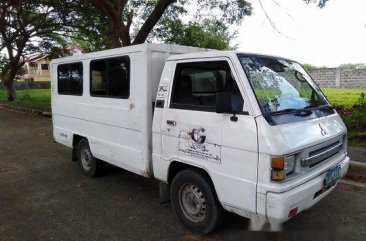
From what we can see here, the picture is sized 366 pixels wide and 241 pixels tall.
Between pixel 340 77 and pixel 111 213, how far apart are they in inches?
968

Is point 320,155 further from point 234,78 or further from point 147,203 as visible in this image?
point 147,203

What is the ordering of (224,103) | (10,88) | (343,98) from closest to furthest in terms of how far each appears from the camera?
(224,103)
(343,98)
(10,88)

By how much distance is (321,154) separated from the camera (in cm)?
363

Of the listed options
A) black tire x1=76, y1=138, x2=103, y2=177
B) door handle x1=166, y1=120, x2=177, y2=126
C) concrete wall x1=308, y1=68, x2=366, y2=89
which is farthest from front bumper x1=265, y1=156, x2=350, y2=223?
concrete wall x1=308, y1=68, x2=366, y2=89

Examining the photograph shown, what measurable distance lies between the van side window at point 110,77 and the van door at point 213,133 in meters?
0.98

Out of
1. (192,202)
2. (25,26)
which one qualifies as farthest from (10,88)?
(192,202)

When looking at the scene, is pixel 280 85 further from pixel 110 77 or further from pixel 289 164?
pixel 110 77

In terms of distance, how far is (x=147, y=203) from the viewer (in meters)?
5.03

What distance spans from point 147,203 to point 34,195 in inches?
75.5

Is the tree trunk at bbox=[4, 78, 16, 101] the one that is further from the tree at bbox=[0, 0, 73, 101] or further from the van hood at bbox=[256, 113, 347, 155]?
the van hood at bbox=[256, 113, 347, 155]

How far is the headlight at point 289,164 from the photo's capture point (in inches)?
125

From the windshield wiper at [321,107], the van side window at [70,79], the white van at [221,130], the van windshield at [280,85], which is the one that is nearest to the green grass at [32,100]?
the van side window at [70,79]

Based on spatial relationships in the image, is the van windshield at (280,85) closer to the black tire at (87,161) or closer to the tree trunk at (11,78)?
the black tire at (87,161)

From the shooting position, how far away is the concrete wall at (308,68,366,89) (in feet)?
78.7
